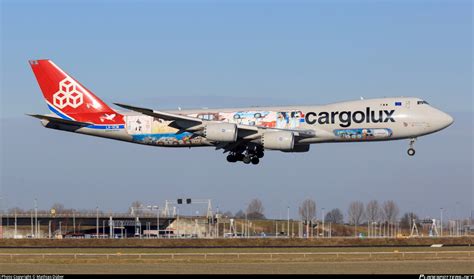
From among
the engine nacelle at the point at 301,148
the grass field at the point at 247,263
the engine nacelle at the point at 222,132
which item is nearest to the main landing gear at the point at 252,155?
the engine nacelle at the point at 301,148

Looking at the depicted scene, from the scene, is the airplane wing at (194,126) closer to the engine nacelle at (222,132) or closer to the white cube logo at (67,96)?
the engine nacelle at (222,132)

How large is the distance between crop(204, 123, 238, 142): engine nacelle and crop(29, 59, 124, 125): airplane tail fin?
32.8ft

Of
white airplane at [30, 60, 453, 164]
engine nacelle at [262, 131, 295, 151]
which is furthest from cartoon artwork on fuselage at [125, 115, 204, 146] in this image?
engine nacelle at [262, 131, 295, 151]

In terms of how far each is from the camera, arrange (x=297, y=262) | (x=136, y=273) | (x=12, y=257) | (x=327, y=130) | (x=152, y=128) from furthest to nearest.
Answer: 1. (x=152, y=128)
2. (x=327, y=130)
3. (x=12, y=257)
4. (x=297, y=262)
5. (x=136, y=273)

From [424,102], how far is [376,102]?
12.8 ft

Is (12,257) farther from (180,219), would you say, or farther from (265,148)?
(180,219)

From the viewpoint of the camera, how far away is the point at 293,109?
7175cm

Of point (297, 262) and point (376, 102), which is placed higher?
point (376, 102)

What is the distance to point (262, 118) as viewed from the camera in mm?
72500

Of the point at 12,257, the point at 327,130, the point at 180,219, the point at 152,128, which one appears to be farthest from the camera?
the point at 180,219

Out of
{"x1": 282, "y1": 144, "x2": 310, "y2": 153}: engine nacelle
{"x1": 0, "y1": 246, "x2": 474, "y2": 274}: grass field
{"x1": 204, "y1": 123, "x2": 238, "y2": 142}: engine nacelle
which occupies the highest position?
{"x1": 204, "y1": 123, "x2": 238, "y2": 142}: engine nacelle

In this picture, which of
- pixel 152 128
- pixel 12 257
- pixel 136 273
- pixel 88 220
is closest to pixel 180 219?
pixel 88 220

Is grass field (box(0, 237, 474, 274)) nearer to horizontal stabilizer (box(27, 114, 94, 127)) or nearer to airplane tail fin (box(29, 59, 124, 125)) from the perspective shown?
horizontal stabilizer (box(27, 114, 94, 127))

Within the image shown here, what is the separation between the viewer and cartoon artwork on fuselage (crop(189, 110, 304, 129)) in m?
71.2
